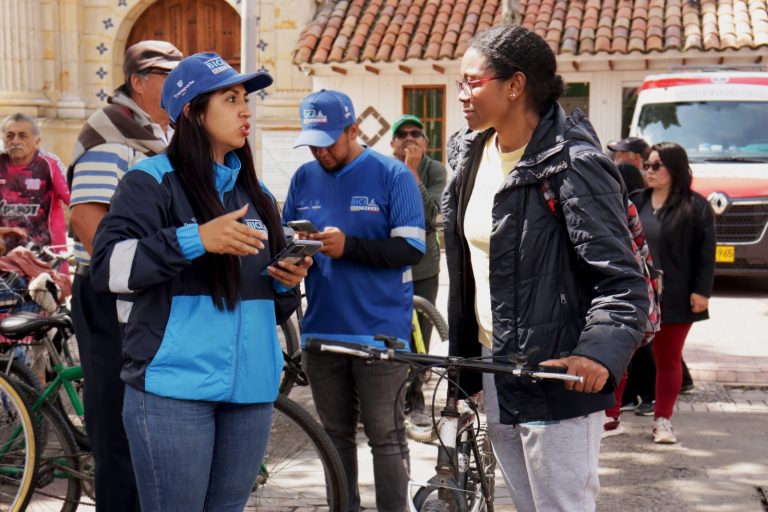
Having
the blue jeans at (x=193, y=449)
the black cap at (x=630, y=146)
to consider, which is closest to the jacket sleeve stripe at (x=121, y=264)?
the blue jeans at (x=193, y=449)

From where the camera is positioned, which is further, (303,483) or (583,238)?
(303,483)

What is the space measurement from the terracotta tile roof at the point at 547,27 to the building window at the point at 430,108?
110 cm

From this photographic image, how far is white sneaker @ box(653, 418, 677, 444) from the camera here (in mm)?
6832

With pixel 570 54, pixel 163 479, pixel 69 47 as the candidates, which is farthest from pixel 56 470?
pixel 69 47

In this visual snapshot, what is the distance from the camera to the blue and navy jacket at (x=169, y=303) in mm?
3031

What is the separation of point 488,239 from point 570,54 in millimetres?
16370

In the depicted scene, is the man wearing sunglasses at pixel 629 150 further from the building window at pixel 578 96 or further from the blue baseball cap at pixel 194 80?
the building window at pixel 578 96

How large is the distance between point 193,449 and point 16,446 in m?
2.01

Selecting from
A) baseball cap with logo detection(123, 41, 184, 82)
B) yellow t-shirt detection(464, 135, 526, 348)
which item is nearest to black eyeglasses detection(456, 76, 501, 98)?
yellow t-shirt detection(464, 135, 526, 348)

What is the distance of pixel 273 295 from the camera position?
3359 mm

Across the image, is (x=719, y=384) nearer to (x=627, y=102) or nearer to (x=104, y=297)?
(x=104, y=297)

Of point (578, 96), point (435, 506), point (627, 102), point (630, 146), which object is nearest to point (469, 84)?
point (435, 506)

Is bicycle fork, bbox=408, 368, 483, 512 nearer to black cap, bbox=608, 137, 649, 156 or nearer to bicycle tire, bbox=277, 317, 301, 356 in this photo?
bicycle tire, bbox=277, 317, 301, 356

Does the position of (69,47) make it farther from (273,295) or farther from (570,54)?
(273,295)
